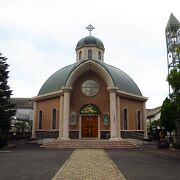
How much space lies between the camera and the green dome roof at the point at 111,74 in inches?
1139

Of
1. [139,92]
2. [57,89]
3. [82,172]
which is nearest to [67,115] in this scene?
[57,89]

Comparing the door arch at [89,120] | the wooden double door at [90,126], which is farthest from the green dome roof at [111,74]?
the wooden double door at [90,126]

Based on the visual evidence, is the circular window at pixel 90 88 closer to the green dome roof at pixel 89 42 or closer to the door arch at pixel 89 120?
the door arch at pixel 89 120

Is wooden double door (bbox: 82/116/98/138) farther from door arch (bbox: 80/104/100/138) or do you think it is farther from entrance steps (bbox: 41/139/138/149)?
entrance steps (bbox: 41/139/138/149)

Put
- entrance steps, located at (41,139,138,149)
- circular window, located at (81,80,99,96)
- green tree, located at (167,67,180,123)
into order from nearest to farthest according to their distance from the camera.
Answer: green tree, located at (167,67,180,123), entrance steps, located at (41,139,138,149), circular window, located at (81,80,99,96)

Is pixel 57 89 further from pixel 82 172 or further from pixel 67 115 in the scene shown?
pixel 82 172

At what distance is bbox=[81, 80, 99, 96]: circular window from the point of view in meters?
28.5

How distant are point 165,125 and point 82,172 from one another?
22230mm

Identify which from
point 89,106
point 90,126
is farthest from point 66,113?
point 90,126

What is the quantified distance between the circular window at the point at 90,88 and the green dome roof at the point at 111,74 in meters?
2.07

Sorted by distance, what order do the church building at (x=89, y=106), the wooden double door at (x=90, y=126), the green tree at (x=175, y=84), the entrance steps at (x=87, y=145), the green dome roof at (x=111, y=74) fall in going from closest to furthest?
the green tree at (x=175, y=84)
the entrance steps at (x=87, y=145)
the church building at (x=89, y=106)
the wooden double door at (x=90, y=126)
the green dome roof at (x=111, y=74)

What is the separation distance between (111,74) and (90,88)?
2.76 meters

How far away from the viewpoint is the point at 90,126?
1098 inches

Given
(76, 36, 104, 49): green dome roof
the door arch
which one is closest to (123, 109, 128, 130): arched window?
the door arch
